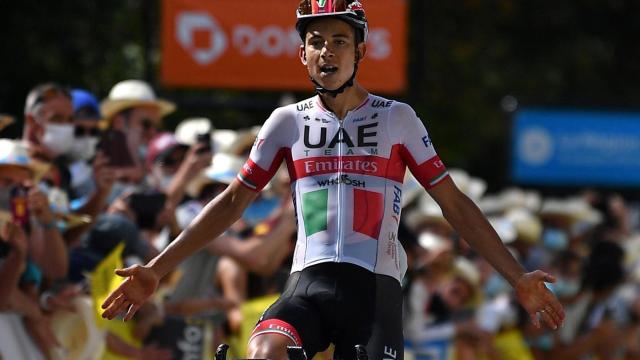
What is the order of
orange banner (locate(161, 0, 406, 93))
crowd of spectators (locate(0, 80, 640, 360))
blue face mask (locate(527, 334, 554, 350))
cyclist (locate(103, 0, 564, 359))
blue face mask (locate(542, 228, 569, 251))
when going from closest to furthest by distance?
cyclist (locate(103, 0, 564, 359)) → crowd of spectators (locate(0, 80, 640, 360)) → orange banner (locate(161, 0, 406, 93)) → blue face mask (locate(527, 334, 554, 350)) → blue face mask (locate(542, 228, 569, 251))

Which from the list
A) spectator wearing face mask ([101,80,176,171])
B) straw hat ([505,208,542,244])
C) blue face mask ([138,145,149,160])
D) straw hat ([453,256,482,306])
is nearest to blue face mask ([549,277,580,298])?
straw hat ([505,208,542,244])

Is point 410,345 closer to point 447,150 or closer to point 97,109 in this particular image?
point 97,109

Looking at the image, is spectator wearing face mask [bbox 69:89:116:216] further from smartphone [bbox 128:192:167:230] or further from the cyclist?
the cyclist

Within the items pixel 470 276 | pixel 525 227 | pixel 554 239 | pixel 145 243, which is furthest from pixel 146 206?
pixel 554 239

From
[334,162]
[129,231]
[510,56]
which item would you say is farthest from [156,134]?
[510,56]

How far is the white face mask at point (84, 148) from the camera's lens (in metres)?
9.73

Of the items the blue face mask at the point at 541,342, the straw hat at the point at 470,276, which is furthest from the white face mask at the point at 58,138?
the blue face mask at the point at 541,342

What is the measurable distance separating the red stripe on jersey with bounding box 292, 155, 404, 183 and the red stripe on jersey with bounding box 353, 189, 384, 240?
0.31 ft

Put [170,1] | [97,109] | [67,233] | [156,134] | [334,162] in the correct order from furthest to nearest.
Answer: [170,1], [156,134], [97,109], [67,233], [334,162]

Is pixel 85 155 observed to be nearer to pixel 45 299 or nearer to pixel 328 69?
pixel 45 299

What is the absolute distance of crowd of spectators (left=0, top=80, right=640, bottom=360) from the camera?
8.65 metres

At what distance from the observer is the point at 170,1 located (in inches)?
540

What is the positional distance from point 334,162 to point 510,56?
1944 cm

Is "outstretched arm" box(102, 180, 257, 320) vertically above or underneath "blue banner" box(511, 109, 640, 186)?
above
